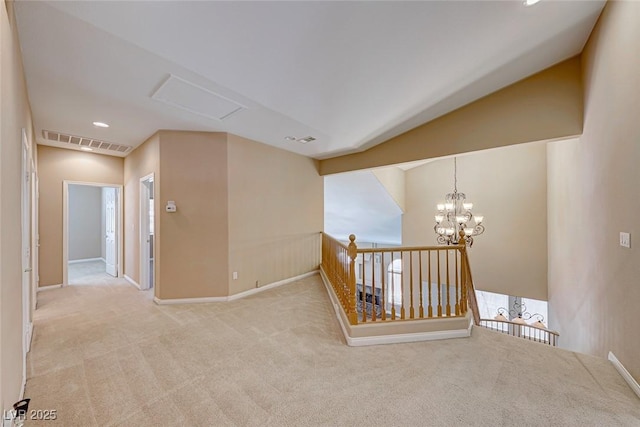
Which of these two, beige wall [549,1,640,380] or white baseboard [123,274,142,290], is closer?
beige wall [549,1,640,380]

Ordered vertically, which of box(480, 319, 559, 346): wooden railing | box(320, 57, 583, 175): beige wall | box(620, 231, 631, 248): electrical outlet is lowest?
box(480, 319, 559, 346): wooden railing

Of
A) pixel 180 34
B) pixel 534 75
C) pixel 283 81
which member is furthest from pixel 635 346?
pixel 180 34

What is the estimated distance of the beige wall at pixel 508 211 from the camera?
5.73 meters

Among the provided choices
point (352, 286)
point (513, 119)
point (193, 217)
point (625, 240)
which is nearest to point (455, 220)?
point (513, 119)

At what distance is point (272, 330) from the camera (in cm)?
302

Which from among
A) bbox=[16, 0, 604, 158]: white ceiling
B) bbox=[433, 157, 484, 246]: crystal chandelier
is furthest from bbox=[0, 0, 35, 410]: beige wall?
bbox=[433, 157, 484, 246]: crystal chandelier

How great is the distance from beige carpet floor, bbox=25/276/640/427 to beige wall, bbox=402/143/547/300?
13.1 ft

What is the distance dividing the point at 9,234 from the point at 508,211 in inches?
301

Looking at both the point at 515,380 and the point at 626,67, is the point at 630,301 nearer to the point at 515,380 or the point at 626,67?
the point at 515,380

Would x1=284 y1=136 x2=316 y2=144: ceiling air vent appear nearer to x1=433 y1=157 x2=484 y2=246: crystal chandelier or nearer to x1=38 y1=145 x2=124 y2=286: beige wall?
x1=433 y1=157 x2=484 y2=246: crystal chandelier

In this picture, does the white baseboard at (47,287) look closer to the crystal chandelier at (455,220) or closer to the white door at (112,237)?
the white door at (112,237)

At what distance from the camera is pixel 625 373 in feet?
6.86

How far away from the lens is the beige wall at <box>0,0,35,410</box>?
134 centimetres

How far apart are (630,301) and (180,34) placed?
3.92 metres
